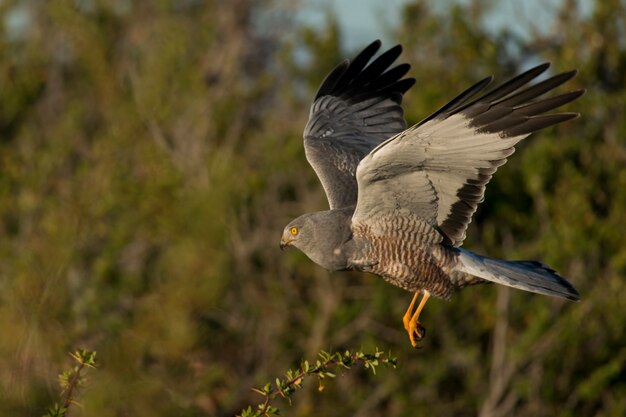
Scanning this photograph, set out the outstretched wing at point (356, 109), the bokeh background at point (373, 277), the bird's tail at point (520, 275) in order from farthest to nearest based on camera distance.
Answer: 1. the bokeh background at point (373, 277)
2. the outstretched wing at point (356, 109)
3. the bird's tail at point (520, 275)

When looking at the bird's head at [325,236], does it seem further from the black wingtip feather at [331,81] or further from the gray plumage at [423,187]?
the black wingtip feather at [331,81]

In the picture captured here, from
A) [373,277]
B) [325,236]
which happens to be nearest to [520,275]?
[325,236]

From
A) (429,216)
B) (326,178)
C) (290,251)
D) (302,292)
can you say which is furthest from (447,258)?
(302,292)

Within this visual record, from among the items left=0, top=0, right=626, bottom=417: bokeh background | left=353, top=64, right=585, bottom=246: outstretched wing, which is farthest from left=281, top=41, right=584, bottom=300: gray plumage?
left=0, top=0, right=626, bottom=417: bokeh background

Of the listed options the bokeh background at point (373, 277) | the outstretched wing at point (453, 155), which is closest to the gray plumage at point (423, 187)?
the outstretched wing at point (453, 155)

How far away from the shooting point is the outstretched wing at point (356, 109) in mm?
9281

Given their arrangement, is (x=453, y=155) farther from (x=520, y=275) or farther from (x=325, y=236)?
(x=325, y=236)

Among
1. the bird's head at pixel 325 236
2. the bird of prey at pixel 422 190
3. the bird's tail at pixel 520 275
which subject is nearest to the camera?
the bird of prey at pixel 422 190

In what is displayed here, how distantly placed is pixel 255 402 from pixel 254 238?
230 cm

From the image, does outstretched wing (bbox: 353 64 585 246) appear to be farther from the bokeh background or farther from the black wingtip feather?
the bokeh background

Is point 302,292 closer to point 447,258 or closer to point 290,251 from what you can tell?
point 290,251

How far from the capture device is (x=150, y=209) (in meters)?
15.1

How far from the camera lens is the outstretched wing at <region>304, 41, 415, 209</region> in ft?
30.5

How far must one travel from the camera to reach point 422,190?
7637mm
